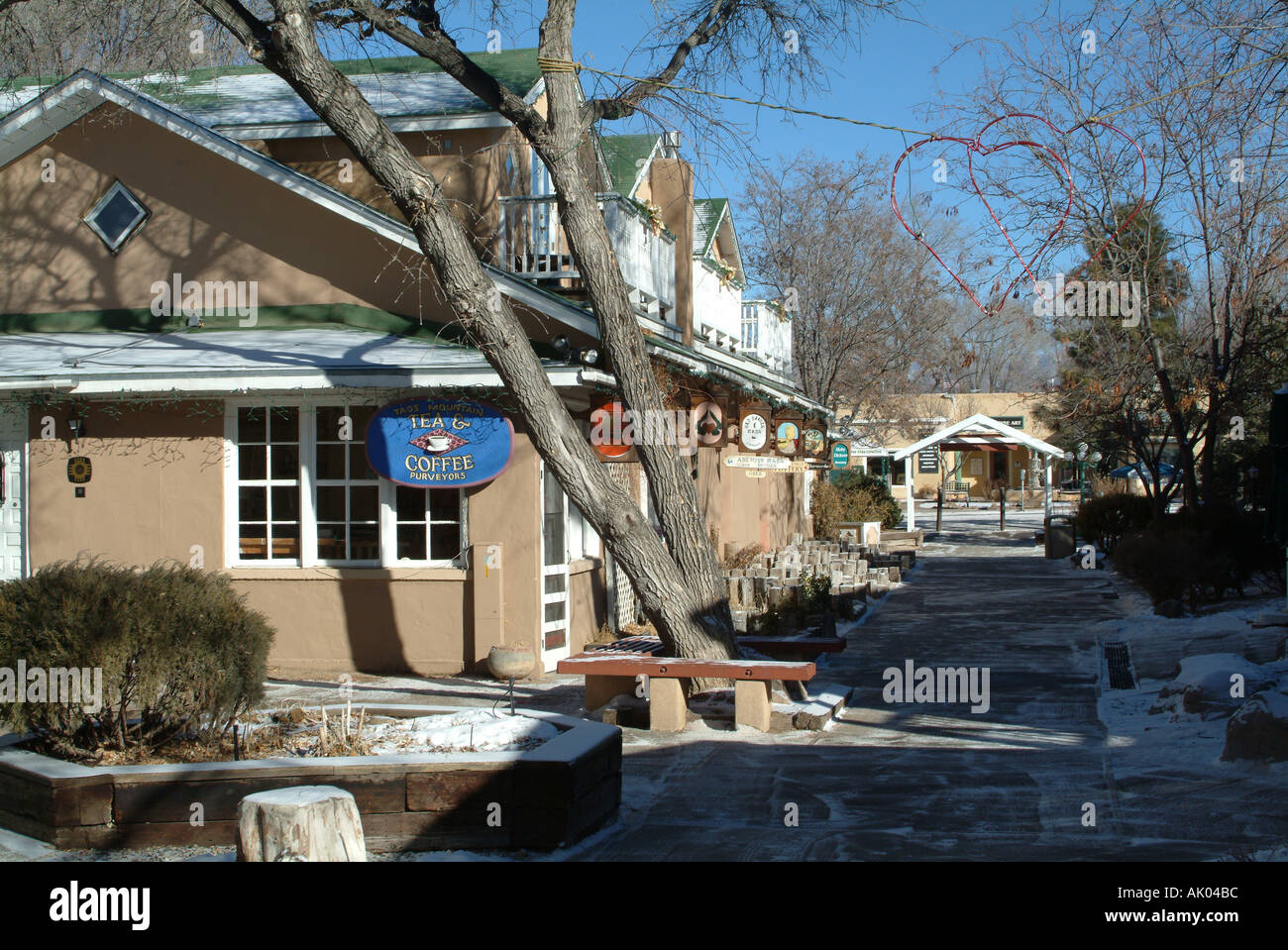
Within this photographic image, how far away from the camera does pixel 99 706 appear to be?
594 centimetres

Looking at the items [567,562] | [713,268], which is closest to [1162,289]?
[713,268]

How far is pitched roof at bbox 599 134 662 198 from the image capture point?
1656 cm

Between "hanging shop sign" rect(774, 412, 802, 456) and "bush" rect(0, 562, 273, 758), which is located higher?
"hanging shop sign" rect(774, 412, 802, 456)

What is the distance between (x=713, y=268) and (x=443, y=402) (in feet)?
28.3

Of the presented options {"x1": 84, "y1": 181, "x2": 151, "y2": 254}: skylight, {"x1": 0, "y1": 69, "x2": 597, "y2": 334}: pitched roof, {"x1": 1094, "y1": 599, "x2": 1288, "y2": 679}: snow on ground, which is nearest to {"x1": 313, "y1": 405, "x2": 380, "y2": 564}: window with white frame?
{"x1": 0, "y1": 69, "x2": 597, "y2": 334}: pitched roof

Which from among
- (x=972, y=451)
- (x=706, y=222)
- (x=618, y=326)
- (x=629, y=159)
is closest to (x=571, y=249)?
(x=618, y=326)

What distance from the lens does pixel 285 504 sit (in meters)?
11.5

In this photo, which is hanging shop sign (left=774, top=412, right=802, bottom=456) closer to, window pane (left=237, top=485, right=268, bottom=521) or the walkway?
the walkway

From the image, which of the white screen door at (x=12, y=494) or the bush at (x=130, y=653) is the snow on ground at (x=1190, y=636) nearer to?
the bush at (x=130, y=653)

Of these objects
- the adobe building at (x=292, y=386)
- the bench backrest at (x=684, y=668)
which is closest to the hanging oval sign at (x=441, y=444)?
the adobe building at (x=292, y=386)

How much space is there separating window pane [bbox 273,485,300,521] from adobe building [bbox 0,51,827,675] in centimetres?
2
